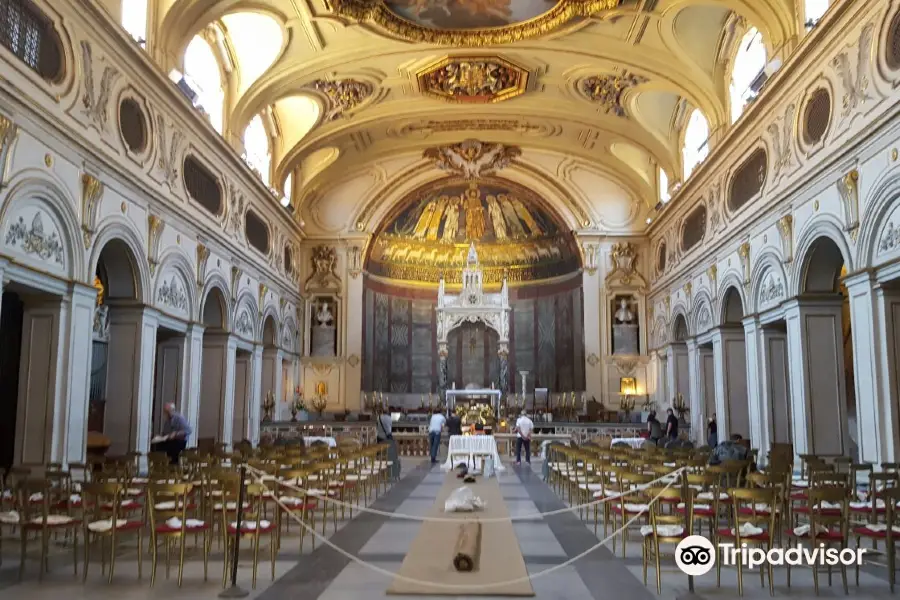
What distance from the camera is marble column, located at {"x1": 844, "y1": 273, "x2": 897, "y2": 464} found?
40.6ft

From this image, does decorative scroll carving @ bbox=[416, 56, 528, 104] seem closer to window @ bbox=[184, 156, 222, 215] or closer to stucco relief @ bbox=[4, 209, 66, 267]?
window @ bbox=[184, 156, 222, 215]

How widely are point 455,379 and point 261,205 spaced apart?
12.7m

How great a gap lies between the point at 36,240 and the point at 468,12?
1094cm

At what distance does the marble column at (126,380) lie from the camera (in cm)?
1552

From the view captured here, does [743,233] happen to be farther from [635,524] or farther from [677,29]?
[635,524]

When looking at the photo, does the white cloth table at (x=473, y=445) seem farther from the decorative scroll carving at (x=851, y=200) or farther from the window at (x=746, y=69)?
the window at (x=746, y=69)

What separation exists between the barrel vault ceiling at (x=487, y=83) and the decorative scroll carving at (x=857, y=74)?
2443 millimetres

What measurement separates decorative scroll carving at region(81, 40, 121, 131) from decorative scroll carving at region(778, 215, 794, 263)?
522 inches

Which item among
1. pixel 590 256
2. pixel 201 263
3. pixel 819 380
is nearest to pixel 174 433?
pixel 201 263

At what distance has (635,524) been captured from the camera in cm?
1039

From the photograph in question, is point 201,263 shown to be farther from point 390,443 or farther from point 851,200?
point 851,200

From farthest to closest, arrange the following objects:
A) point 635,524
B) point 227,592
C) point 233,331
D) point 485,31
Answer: point 233,331
point 485,31
point 635,524
point 227,592

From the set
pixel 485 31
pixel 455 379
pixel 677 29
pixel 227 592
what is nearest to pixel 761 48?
pixel 677 29

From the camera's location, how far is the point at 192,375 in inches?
731
